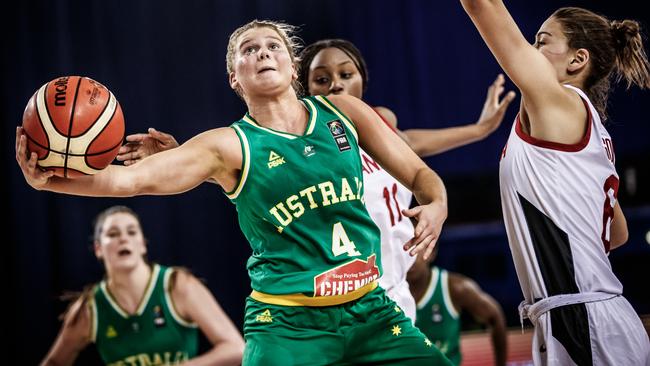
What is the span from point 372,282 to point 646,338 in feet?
2.95

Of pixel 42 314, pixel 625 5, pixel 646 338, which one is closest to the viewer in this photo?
pixel 646 338

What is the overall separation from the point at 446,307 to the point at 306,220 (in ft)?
11.2

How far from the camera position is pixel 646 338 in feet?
8.64

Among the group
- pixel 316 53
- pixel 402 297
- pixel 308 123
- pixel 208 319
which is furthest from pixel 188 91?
pixel 308 123

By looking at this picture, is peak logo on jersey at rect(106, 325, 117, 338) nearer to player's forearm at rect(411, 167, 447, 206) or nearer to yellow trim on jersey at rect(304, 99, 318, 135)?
yellow trim on jersey at rect(304, 99, 318, 135)

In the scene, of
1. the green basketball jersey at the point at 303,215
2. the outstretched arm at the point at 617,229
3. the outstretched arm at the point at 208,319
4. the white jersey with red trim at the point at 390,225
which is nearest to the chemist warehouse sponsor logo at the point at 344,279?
the green basketball jersey at the point at 303,215

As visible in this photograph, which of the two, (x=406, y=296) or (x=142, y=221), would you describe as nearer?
(x=406, y=296)

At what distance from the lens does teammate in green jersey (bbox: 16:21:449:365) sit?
2.62 meters

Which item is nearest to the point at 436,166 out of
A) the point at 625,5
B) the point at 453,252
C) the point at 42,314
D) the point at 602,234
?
the point at 453,252

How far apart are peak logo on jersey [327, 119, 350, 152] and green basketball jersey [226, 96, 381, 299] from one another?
0.01 metres

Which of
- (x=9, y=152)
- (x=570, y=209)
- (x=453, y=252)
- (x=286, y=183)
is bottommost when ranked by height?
(x=453, y=252)

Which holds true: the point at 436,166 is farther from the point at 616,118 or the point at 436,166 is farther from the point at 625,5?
the point at 625,5

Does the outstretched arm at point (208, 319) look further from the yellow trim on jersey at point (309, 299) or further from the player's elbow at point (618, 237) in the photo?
the player's elbow at point (618, 237)

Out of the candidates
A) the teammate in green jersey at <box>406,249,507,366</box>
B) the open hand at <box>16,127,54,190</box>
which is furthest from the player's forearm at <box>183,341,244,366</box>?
the open hand at <box>16,127,54,190</box>
